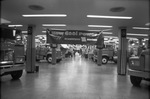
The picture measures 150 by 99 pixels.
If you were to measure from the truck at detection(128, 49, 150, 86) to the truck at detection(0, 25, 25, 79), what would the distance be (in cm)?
513

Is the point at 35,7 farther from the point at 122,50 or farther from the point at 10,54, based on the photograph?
the point at 122,50

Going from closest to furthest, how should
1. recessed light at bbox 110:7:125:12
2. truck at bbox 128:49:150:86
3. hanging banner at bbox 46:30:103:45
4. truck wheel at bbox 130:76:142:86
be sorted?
truck at bbox 128:49:150:86
recessed light at bbox 110:7:125:12
truck wheel at bbox 130:76:142:86
hanging banner at bbox 46:30:103:45

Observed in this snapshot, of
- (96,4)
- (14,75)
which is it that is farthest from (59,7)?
(14,75)

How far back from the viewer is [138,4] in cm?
522

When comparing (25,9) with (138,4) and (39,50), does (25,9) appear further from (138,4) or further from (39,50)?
(39,50)

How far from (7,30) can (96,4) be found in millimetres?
4213

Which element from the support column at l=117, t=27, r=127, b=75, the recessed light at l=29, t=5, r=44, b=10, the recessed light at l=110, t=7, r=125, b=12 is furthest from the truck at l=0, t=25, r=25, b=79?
the support column at l=117, t=27, r=127, b=75

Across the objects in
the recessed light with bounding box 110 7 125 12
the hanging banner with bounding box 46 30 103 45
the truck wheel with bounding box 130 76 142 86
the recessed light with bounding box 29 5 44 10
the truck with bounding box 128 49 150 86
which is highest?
the recessed light with bounding box 29 5 44 10

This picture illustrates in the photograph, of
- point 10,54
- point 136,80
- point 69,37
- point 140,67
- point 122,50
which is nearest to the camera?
point 140,67

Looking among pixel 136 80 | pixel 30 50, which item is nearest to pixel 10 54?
pixel 30 50

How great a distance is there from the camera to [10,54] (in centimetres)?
665

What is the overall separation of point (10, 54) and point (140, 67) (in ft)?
18.3

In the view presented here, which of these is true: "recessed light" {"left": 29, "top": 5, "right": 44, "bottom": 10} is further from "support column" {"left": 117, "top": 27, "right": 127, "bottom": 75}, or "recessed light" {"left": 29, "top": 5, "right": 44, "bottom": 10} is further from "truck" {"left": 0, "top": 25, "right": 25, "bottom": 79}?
"support column" {"left": 117, "top": 27, "right": 127, "bottom": 75}

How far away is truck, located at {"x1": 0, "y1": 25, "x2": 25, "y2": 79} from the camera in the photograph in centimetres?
624
